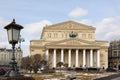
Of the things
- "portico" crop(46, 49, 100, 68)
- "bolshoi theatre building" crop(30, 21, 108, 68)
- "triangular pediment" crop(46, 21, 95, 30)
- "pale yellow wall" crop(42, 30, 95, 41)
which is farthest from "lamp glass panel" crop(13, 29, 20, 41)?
"triangular pediment" crop(46, 21, 95, 30)

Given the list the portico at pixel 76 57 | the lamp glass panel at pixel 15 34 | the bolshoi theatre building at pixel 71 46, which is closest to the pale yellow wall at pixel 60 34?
the bolshoi theatre building at pixel 71 46

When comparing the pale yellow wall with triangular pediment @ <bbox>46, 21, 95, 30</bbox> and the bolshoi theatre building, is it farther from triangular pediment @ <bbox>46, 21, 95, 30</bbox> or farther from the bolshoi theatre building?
triangular pediment @ <bbox>46, 21, 95, 30</bbox>

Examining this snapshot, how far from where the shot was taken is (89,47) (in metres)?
142

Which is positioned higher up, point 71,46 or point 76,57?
point 71,46

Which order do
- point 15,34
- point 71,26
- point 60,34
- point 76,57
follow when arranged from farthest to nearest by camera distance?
point 71,26
point 60,34
point 76,57
point 15,34

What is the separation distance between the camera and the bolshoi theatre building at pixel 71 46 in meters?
142

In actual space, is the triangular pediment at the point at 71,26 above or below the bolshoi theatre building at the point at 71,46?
above

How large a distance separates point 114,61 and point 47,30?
41040 millimetres

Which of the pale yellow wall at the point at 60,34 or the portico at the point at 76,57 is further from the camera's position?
the pale yellow wall at the point at 60,34

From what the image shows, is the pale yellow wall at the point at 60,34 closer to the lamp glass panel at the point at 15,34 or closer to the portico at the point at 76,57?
the portico at the point at 76,57

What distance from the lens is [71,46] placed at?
141 m

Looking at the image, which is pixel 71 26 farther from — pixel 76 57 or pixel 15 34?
→ pixel 15 34

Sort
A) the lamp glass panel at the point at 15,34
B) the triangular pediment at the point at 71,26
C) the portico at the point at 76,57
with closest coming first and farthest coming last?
1. the lamp glass panel at the point at 15,34
2. the portico at the point at 76,57
3. the triangular pediment at the point at 71,26

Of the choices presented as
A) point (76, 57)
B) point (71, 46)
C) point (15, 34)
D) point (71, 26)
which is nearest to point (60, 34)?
point (71, 26)
